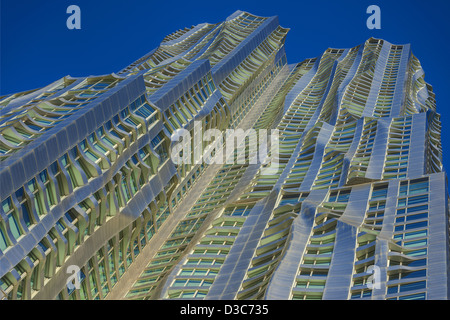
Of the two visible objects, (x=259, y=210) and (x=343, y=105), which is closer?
(x=259, y=210)

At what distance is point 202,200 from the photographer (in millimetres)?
104312

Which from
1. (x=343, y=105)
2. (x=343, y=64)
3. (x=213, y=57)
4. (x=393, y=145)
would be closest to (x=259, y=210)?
(x=393, y=145)

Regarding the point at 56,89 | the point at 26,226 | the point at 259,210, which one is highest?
the point at 56,89

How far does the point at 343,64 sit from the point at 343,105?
36706 mm

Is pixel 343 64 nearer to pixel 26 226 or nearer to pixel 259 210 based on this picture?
pixel 259 210

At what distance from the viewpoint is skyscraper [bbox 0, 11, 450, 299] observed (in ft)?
203

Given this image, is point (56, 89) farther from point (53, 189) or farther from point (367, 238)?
point (367, 238)

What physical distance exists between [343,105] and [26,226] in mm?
71854

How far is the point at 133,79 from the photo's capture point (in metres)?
89.8

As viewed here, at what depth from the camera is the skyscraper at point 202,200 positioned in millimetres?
61812
